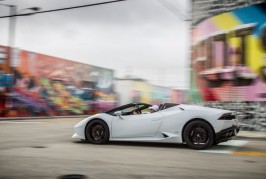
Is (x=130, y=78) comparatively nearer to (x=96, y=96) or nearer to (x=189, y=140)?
(x=96, y=96)

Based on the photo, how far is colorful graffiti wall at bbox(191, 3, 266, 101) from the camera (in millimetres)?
13945

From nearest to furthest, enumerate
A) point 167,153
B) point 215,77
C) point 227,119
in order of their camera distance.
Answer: point 167,153, point 227,119, point 215,77

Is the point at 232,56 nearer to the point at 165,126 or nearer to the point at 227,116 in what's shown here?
the point at 227,116

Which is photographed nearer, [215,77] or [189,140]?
[189,140]

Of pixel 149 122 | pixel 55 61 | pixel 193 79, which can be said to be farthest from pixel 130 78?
pixel 149 122

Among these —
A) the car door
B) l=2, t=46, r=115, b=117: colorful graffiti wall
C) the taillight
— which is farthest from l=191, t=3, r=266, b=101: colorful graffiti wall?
l=2, t=46, r=115, b=117: colorful graffiti wall

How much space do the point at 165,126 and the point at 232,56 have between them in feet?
24.2

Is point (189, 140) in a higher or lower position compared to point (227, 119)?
lower

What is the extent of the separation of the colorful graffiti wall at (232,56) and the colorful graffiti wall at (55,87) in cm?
1813

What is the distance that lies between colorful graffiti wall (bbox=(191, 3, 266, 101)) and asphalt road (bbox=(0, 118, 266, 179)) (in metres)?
5.53

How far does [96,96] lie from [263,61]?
3088 cm

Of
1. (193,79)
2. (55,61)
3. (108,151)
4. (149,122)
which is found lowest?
(108,151)

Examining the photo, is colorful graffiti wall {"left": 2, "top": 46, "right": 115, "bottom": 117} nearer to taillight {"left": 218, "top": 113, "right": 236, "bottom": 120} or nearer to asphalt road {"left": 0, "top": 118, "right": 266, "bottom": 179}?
asphalt road {"left": 0, "top": 118, "right": 266, "bottom": 179}

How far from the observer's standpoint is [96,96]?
142 ft
